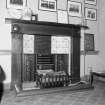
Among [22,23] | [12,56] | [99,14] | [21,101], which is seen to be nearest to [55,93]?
[21,101]

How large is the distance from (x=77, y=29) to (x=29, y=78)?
1.82 meters

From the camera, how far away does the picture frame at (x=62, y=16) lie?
11.9ft

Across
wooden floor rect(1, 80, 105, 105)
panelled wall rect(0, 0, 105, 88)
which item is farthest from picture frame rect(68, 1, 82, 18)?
wooden floor rect(1, 80, 105, 105)

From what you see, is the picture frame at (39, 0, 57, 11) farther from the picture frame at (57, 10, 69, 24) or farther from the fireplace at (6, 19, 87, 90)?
the fireplace at (6, 19, 87, 90)

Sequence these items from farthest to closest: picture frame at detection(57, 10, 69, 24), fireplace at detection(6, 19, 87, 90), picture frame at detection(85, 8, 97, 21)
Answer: picture frame at detection(85, 8, 97, 21) → picture frame at detection(57, 10, 69, 24) → fireplace at detection(6, 19, 87, 90)

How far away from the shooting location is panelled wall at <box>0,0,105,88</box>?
3.13 metres

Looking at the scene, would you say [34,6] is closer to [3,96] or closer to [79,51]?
[79,51]

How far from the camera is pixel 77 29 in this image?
12.0ft

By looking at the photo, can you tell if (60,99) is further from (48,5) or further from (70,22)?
(48,5)

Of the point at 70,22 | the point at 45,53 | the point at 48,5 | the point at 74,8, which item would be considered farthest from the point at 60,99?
the point at 74,8

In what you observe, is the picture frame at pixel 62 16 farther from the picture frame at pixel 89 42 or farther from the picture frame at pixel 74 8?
the picture frame at pixel 89 42

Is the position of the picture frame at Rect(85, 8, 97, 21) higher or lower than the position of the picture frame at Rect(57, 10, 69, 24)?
higher

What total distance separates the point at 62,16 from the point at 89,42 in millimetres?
1189

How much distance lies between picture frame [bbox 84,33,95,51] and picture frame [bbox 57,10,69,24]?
2.82ft
